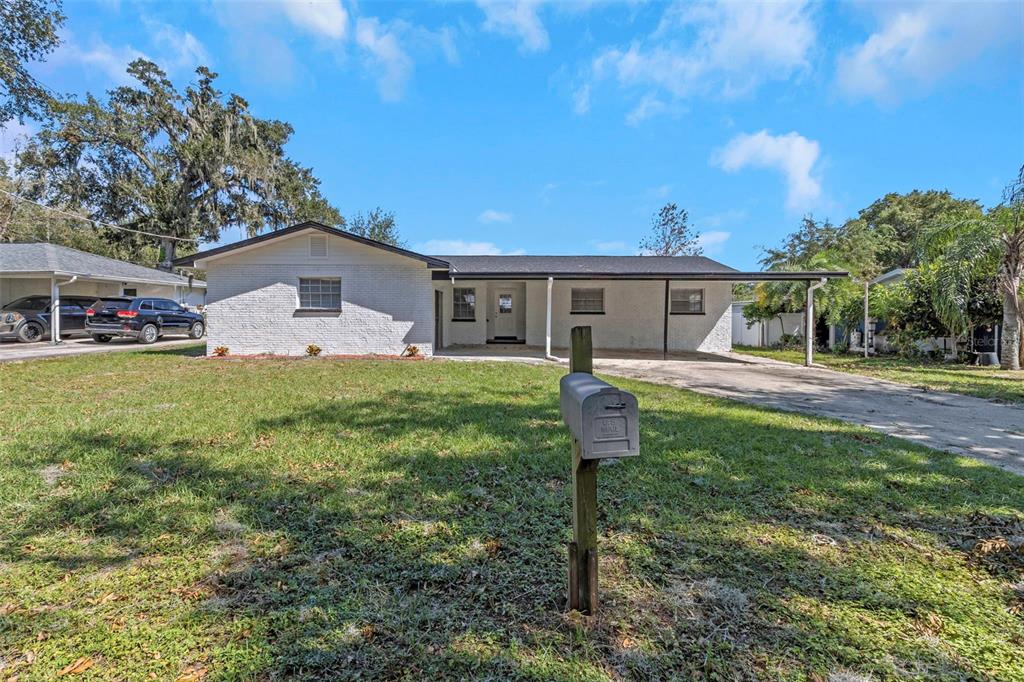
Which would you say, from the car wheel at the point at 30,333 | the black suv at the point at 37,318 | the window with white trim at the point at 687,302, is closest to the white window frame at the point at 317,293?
the window with white trim at the point at 687,302

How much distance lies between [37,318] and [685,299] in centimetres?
2296

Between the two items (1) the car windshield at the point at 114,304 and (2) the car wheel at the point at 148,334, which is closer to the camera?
(1) the car windshield at the point at 114,304

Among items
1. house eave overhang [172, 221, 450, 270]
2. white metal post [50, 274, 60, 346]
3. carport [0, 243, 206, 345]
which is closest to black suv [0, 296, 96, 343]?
white metal post [50, 274, 60, 346]

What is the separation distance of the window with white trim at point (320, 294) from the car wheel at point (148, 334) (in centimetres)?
879

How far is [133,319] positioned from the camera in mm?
16844

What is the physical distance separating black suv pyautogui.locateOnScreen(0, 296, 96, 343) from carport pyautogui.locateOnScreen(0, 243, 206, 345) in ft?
1.66

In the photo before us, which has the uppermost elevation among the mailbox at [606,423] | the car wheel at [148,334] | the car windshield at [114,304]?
the car windshield at [114,304]

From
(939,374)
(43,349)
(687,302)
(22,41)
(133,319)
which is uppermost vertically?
(22,41)

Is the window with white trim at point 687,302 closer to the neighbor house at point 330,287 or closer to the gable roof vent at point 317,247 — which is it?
the neighbor house at point 330,287

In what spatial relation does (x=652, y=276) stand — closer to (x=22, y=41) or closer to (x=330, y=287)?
(x=330, y=287)

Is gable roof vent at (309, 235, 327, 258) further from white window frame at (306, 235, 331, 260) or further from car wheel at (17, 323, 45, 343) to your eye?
car wheel at (17, 323, 45, 343)

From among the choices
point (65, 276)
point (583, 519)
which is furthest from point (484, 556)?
point (65, 276)

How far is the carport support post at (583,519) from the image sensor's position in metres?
1.92

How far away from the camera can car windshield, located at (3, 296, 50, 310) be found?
55.1 feet
